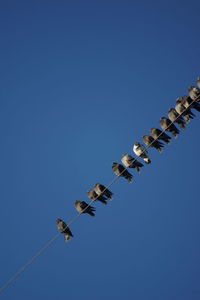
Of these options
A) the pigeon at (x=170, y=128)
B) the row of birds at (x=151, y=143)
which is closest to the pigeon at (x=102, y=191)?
the row of birds at (x=151, y=143)

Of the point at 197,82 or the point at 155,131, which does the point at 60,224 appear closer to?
the point at 155,131

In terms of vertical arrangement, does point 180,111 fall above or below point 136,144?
below

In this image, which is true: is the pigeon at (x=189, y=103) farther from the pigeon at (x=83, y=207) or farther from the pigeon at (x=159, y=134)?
the pigeon at (x=83, y=207)

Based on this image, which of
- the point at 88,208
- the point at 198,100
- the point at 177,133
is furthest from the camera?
the point at 88,208

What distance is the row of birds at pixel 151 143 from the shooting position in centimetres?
2316

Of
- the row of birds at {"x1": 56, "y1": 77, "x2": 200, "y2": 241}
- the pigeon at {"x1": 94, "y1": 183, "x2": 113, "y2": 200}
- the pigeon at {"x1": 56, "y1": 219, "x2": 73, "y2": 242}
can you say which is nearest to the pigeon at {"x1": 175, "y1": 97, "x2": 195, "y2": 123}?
the row of birds at {"x1": 56, "y1": 77, "x2": 200, "y2": 241}

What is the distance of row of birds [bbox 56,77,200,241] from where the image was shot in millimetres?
23156

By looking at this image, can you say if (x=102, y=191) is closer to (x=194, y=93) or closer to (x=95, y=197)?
(x=95, y=197)

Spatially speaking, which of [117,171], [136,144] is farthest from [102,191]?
[136,144]

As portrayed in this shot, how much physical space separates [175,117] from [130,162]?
10.4 feet

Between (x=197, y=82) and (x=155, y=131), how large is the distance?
3.14 metres

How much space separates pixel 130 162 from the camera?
2530 cm

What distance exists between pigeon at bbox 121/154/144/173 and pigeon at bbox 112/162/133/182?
1.05 ft

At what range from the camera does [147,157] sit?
24.6 m
